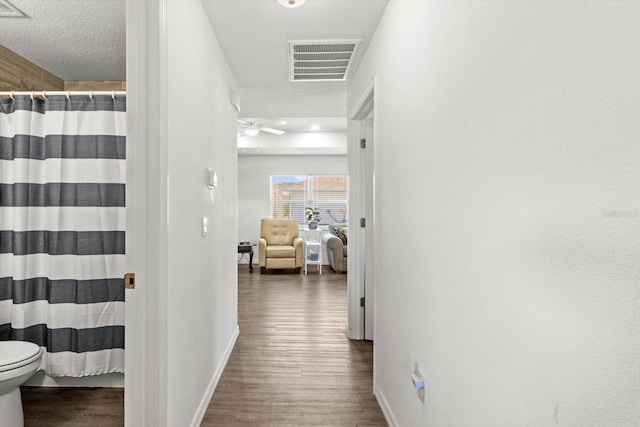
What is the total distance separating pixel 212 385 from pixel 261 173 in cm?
602

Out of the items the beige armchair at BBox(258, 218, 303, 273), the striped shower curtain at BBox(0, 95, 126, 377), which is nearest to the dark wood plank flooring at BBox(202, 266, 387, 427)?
the striped shower curtain at BBox(0, 95, 126, 377)

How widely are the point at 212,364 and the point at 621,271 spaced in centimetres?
229

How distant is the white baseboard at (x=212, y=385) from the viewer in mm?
1950

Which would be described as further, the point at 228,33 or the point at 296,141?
the point at 296,141

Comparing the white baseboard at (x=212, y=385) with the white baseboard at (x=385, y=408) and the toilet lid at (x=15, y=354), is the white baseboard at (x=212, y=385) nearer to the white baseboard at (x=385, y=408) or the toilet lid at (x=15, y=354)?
the toilet lid at (x=15, y=354)

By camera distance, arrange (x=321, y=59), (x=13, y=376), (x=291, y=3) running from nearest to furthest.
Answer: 1. (x=13, y=376)
2. (x=291, y=3)
3. (x=321, y=59)

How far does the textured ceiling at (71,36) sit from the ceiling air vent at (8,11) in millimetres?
40

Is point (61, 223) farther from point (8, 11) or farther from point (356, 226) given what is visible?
point (356, 226)

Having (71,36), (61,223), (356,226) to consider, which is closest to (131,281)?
(61,223)

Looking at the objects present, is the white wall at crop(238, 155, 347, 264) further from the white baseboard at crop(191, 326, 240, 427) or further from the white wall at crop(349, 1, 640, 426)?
the white wall at crop(349, 1, 640, 426)

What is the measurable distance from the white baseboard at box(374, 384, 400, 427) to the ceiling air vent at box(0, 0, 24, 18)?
131 inches

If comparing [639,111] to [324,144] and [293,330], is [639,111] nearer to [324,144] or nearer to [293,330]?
[293,330]

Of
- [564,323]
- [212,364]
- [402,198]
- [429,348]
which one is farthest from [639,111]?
[212,364]

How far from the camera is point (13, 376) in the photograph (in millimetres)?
1780
